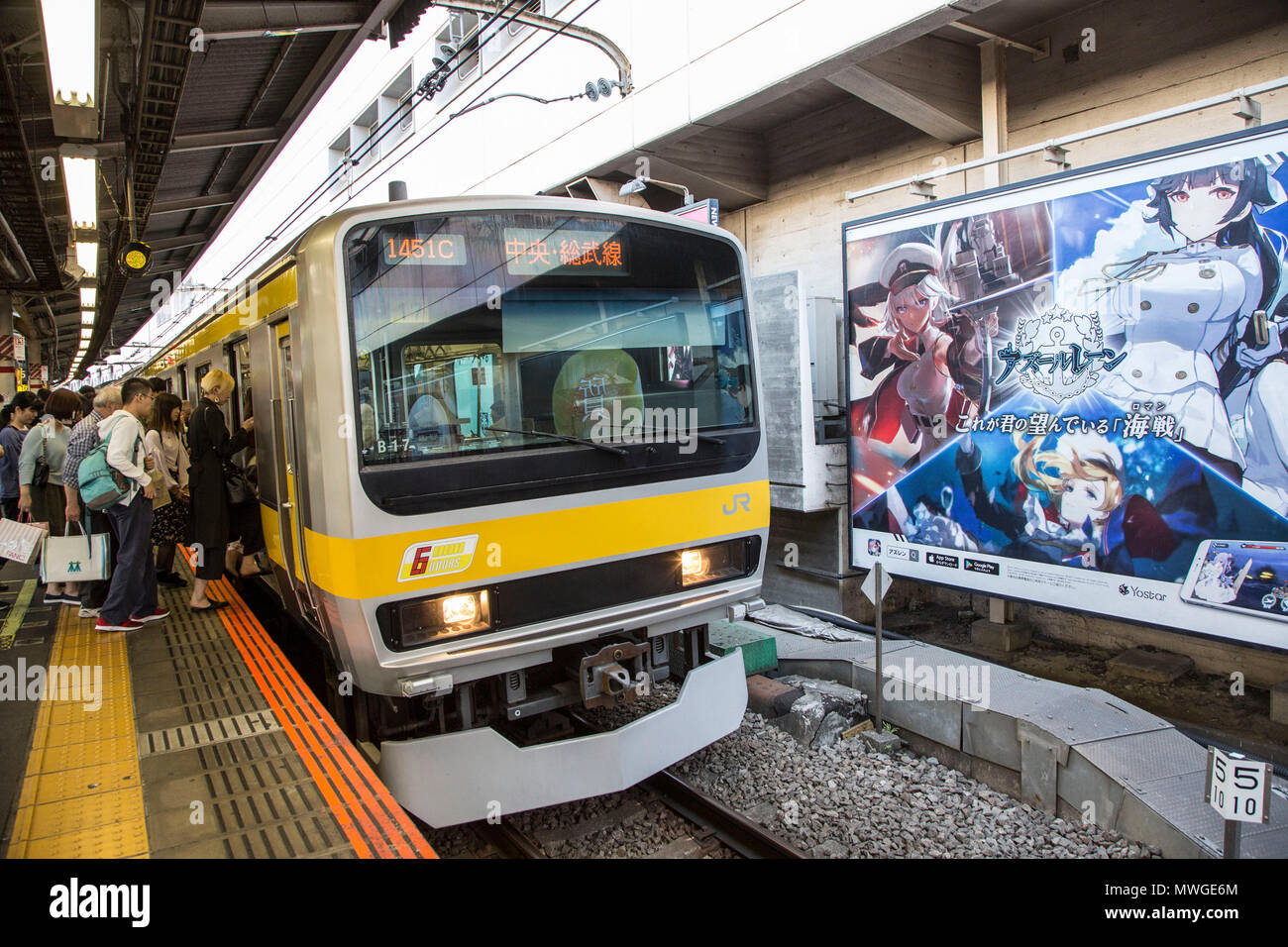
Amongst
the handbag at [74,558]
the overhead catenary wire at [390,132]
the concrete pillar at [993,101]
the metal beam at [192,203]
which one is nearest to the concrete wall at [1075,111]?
the concrete pillar at [993,101]

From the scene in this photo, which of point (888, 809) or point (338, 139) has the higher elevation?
point (338, 139)

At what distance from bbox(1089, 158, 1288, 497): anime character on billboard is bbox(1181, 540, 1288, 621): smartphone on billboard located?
1.02 ft

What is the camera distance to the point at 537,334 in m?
3.60

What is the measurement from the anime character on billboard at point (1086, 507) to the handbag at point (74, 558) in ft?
19.0

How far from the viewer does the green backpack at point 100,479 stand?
4602mm

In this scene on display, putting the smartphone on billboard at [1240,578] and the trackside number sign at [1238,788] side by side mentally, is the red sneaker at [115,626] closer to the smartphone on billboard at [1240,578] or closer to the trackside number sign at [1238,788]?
the trackside number sign at [1238,788]

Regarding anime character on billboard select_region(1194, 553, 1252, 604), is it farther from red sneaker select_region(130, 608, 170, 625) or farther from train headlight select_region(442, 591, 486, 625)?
red sneaker select_region(130, 608, 170, 625)

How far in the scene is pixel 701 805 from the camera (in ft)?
13.7

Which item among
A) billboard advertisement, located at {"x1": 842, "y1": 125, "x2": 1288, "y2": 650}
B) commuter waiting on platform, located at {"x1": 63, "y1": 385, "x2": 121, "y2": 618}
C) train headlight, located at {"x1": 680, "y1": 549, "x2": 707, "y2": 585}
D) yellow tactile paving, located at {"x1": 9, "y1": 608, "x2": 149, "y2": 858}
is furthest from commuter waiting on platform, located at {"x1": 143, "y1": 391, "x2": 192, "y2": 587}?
billboard advertisement, located at {"x1": 842, "y1": 125, "x2": 1288, "y2": 650}

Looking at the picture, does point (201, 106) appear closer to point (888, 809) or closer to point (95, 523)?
point (95, 523)

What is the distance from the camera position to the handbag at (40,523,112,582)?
4961 millimetres
